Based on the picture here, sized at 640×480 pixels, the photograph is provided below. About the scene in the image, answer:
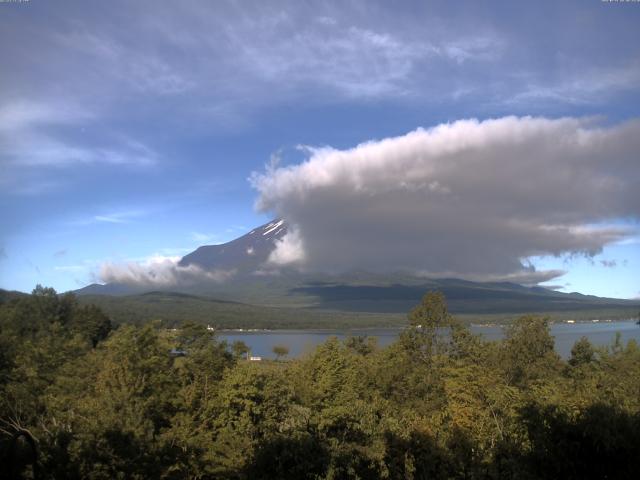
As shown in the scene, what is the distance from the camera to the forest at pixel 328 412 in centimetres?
1109

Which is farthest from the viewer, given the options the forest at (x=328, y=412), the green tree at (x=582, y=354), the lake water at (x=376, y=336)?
the lake water at (x=376, y=336)

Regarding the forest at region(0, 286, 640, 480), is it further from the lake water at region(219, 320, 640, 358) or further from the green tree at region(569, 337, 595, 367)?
the lake water at region(219, 320, 640, 358)

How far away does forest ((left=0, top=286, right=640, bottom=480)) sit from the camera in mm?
11086

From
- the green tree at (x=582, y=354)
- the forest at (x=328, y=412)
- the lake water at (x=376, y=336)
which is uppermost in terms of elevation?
the forest at (x=328, y=412)

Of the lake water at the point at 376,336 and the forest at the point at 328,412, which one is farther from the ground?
the forest at the point at 328,412

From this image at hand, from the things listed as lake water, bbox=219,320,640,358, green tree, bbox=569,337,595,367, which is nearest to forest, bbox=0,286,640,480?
green tree, bbox=569,337,595,367

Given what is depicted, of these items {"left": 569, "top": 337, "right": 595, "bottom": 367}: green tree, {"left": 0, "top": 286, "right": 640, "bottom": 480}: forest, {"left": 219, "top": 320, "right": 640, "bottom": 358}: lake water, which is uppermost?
{"left": 0, "top": 286, "right": 640, "bottom": 480}: forest

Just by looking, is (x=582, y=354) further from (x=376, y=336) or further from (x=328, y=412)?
(x=376, y=336)

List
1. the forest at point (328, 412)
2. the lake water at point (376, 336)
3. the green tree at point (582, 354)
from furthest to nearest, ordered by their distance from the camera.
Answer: the lake water at point (376, 336) → the green tree at point (582, 354) → the forest at point (328, 412)

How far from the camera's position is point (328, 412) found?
650 inches

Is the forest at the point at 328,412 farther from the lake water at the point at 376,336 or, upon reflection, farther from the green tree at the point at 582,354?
the lake water at the point at 376,336

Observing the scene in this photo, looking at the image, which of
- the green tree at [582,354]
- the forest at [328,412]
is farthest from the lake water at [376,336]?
the forest at [328,412]

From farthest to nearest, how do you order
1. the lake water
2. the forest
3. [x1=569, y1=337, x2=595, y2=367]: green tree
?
the lake water, [x1=569, y1=337, x2=595, y2=367]: green tree, the forest

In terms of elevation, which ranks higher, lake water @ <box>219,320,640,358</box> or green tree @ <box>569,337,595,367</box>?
green tree @ <box>569,337,595,367</box>
